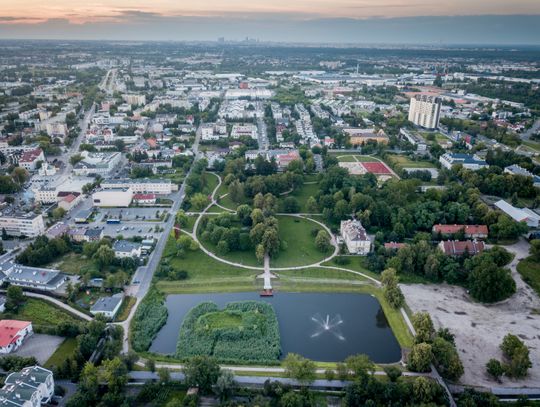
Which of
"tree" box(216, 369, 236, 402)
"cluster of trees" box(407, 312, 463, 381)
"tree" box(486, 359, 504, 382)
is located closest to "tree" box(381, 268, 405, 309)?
"cluster of trees" box(407, 312, 463, 381)

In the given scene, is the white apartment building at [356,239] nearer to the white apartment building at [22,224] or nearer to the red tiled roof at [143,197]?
the red tiled roof at [143,197]

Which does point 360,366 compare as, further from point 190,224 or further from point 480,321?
point 190,224

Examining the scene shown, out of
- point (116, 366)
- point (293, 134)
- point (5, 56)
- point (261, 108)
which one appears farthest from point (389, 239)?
point (5, 56)

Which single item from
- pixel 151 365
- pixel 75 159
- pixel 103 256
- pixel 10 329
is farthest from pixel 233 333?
pixel 75 159

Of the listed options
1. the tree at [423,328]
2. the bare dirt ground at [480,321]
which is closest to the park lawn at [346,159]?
the bare dirt ground at [480,321]

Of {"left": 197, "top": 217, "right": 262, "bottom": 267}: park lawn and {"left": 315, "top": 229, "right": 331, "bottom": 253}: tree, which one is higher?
{"left": 315, "top": 229, "right": 331, "bottom": 253}: tree

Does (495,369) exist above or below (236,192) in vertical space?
below

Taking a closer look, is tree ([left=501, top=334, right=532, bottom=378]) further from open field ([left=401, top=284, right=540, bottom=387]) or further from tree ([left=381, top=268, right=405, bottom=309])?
tree ([left=381, top=268, right=405, bottom=309])
